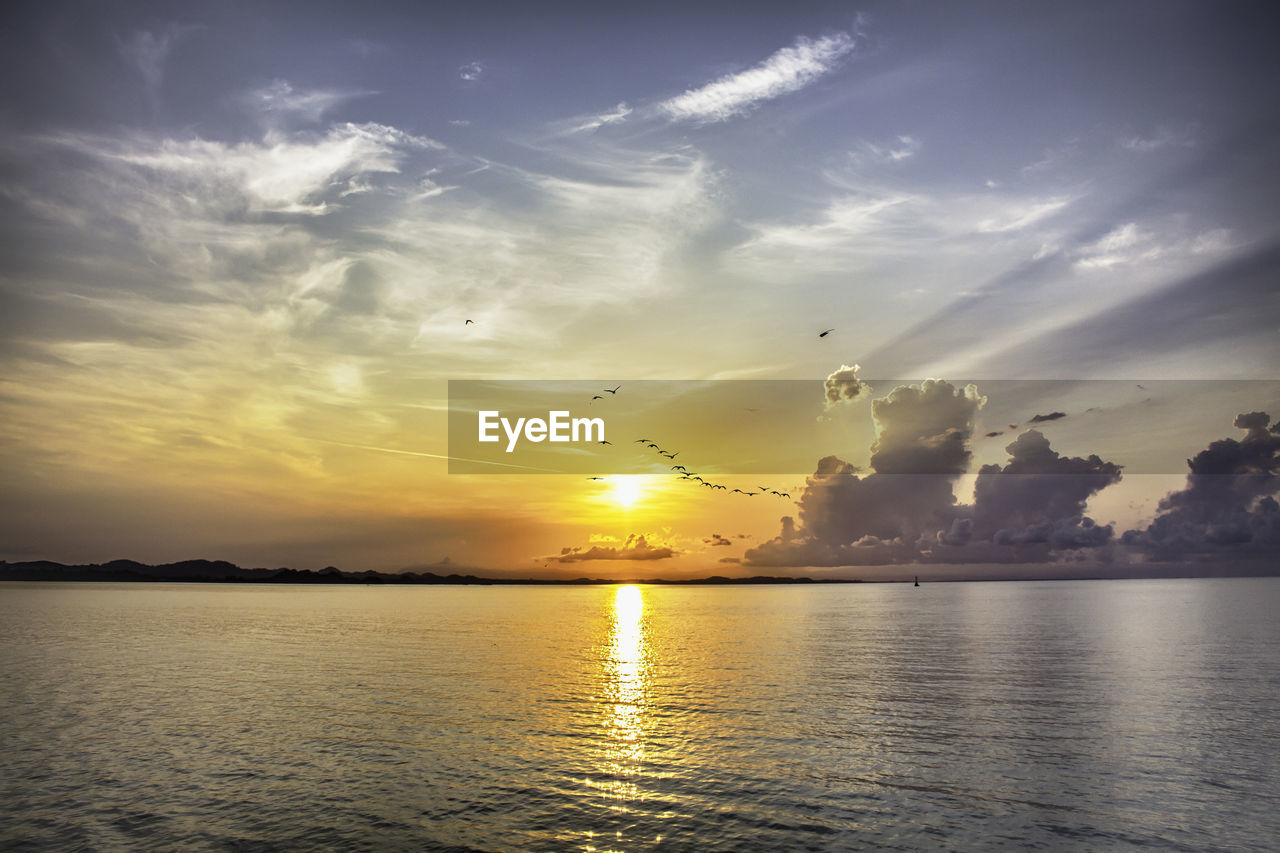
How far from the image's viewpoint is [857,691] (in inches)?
2153

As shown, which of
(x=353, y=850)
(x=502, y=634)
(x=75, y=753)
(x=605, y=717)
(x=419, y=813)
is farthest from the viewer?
(x=502, y=634)

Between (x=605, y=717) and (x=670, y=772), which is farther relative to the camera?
(x=605, y=717)

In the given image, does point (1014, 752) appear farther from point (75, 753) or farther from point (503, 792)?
point (75, 753)

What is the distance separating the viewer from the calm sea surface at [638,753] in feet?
85.7

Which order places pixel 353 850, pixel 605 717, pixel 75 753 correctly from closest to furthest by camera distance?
1. pixel 353 850
2. pixel 75 753
3. pixel 605 717

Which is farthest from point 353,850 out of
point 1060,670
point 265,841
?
point 1060,670

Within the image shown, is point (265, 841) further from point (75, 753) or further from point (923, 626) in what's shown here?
point (923, 626)

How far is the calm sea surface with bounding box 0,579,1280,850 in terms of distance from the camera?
85.7 ft

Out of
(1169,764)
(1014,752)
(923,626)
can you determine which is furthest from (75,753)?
(923,626)

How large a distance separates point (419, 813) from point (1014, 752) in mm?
28486

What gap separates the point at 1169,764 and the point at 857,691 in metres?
22.4

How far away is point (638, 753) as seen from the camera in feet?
118

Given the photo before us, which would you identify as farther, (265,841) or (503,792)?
(503,792)

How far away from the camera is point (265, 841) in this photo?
82.7 ft
